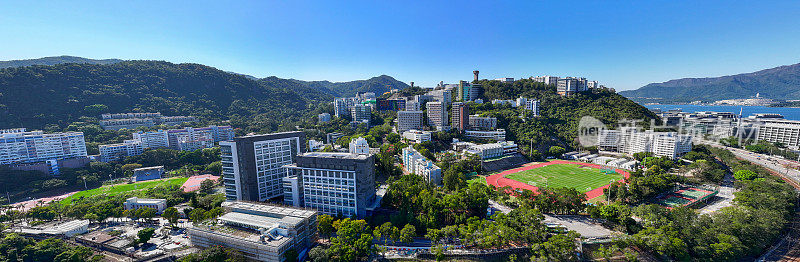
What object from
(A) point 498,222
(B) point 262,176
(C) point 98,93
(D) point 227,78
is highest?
(D) point 227,78

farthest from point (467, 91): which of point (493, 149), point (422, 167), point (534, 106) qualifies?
point (422, 167)

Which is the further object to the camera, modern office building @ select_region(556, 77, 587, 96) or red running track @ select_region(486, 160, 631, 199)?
modern office building @ select_region(556, 77, 587, 96)

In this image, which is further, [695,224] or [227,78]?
[227,78]

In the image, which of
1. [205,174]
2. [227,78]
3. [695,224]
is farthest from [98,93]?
[695,224]

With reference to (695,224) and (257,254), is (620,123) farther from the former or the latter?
(257,254)

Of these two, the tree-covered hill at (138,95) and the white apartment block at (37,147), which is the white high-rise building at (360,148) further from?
the white apartment block at (37,147)

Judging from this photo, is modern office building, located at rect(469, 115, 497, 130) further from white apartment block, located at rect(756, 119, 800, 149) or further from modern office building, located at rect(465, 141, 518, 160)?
white apartment block, located at rect(756, 119, 800, 149)

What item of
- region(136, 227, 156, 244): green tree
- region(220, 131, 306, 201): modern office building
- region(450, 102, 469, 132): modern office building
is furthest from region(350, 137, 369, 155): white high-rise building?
region(450, 102, 469, 132): modern office building
